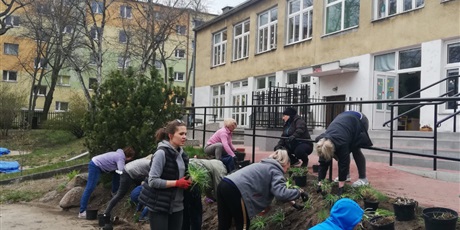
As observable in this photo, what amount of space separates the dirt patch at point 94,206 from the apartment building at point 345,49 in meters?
7.94

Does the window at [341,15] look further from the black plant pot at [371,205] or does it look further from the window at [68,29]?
the window at [68,29]

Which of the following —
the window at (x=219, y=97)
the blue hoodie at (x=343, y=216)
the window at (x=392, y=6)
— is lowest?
the blue hoodie at (x=343, y=216)

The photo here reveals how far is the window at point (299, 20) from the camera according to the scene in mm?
18514

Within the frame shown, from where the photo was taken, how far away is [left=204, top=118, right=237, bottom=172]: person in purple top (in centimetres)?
758

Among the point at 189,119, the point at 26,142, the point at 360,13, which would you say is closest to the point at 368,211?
the point at 189,119

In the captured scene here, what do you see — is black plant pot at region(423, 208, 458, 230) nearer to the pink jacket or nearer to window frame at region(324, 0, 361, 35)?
the pink jacket

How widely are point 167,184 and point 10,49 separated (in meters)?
45.7

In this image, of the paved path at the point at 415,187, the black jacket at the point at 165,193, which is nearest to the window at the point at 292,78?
the paved path at the point at 415,187

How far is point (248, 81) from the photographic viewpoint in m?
22.9

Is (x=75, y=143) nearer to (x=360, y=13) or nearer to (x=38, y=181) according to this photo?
(x=38, y=181)

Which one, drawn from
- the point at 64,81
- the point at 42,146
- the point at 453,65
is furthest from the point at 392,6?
the point at 64,81

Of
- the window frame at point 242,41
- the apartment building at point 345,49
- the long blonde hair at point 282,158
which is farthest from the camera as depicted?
the window frame at point 242,41

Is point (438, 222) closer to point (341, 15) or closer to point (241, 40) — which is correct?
point (341, 15)

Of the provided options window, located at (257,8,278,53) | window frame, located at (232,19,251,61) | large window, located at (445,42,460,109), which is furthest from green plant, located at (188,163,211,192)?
window frame, located at (232,19,251,61)
